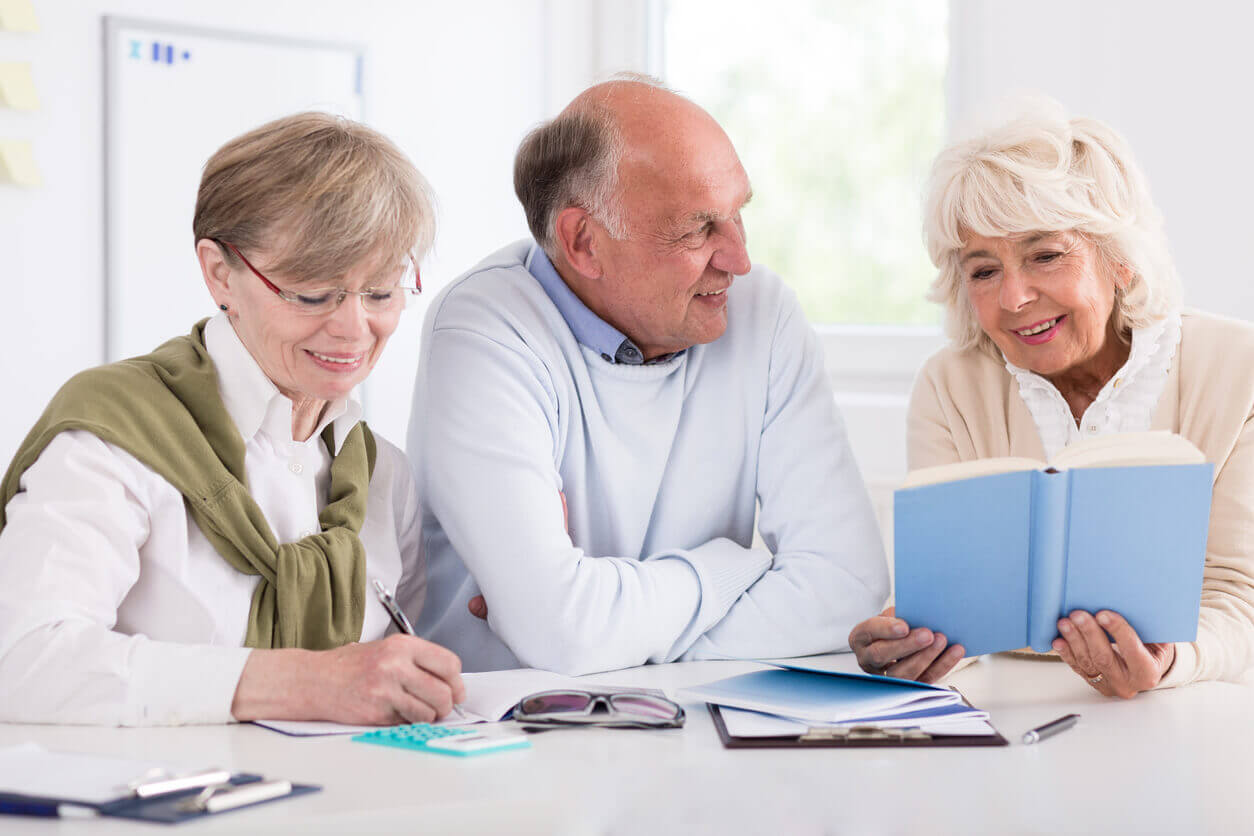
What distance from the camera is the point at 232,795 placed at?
95 centimetres

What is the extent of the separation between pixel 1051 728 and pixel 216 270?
3.42 feet

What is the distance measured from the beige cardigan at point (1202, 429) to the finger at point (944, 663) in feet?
0.83

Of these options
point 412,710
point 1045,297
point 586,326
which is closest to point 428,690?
point 412,710

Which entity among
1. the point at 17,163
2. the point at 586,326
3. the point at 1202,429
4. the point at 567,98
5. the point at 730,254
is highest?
the point at 567,98

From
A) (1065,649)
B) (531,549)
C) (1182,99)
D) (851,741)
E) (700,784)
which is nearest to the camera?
(700,784)

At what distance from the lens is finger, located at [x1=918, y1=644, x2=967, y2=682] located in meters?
1.45

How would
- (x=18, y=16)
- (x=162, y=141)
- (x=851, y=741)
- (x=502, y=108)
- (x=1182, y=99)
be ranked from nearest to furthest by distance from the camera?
1. (x=851, y=741)
2. (x=1182, y=99)
3. (x=18, y=16)
4. (x=162, y=141)
5. (x=502, y=108)

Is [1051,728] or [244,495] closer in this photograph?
[1051,728]

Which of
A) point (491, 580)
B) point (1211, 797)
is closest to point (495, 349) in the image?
point (491, 580)

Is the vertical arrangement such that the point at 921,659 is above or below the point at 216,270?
below

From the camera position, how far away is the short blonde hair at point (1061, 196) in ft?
5.92

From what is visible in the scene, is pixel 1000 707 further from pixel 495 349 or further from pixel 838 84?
pixel 838 84

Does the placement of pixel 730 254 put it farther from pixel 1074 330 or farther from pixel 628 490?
pixel 1074 330

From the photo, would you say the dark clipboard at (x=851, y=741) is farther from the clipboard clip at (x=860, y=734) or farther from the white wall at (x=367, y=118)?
the white wall at (x=367, y=118)
